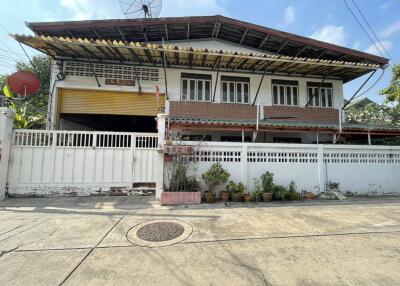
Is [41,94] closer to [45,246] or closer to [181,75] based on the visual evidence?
[181,75]

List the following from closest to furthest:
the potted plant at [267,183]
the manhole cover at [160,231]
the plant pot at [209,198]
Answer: the manhole cover at [160,231] < the plant pot at [209,198] < the potted plant at [267,183]

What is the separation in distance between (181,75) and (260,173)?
6184 mm

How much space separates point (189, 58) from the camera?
10.3m

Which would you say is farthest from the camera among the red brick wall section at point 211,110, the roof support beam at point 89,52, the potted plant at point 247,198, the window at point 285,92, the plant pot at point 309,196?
the window at point 285,92

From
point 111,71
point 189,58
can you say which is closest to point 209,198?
point 189,58

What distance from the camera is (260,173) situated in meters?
7.55

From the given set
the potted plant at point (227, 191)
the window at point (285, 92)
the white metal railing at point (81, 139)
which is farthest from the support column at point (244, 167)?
the window at point (285, 92)

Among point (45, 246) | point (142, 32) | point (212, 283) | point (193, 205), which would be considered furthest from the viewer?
point (142, 32)

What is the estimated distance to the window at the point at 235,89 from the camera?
450 inches

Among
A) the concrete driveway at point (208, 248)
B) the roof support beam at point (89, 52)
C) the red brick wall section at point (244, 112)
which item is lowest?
the concrete driveway at point (208, 248)

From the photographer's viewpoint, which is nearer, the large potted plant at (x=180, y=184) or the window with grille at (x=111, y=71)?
the large potted plant at (x=180, y=184)

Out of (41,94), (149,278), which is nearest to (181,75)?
(149,278)

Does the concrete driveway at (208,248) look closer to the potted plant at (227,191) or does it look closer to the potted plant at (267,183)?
the potted plant at (227,191)

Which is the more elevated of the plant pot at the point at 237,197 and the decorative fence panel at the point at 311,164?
the decorative fence panel at the point at 311,164
